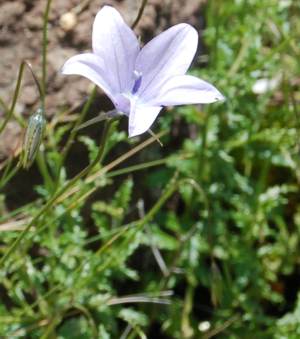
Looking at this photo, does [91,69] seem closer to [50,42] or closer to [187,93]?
[187,93]

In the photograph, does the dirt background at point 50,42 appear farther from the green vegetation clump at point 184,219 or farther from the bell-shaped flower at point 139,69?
the bell-shaped flower at point 139,69

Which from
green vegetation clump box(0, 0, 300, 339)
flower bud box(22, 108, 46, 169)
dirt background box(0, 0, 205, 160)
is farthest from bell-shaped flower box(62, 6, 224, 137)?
dirt background box(0, 0, 205, 160)

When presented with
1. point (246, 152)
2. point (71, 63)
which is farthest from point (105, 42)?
point (246, 152)

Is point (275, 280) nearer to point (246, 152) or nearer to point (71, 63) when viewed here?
point (246, 152)

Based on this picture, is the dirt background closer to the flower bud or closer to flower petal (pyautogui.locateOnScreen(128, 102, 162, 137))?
the flower bud

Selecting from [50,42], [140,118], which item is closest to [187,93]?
[140,118]

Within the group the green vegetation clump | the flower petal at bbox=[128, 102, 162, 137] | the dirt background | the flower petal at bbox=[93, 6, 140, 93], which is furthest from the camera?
the dirt background
